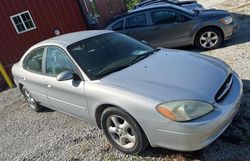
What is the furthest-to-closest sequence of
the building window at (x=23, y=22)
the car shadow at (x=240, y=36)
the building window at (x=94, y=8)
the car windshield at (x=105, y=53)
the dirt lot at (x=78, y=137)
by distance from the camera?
1. the building window at (x=94, y=8)
2. the building window at (x=23, y=22)
3. the car shadow at (x=240, y=36)
4. the car windshield at (x=105, y=53)
5. the dirt lot at (x=78, y=137)

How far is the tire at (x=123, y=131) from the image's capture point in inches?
125

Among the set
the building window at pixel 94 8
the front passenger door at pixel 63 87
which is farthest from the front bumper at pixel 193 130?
the building window at pixel 94 8

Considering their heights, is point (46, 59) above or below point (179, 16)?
above

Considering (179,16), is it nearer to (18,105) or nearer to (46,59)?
(46,59)

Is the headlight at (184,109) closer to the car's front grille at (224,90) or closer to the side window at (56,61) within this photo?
the car's front grille at (224,90)

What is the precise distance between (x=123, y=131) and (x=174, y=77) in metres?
0.98

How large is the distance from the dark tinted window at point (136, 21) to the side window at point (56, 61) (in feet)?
13.0

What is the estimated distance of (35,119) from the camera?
Answer: 5598 millimetres

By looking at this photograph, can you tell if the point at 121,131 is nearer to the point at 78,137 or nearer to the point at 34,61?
the point at 78,137

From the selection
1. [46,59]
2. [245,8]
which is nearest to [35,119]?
[46,59]

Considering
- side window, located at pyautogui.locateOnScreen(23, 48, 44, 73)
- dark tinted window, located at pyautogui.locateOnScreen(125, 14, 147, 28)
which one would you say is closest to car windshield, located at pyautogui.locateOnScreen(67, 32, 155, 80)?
side window, located at pyautogui.locateOnScreen(23, 48, 44, 73)

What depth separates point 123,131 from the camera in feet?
11.2

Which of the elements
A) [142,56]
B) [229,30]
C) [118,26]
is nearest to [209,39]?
[229,30]

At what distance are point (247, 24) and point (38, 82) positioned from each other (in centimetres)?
734
